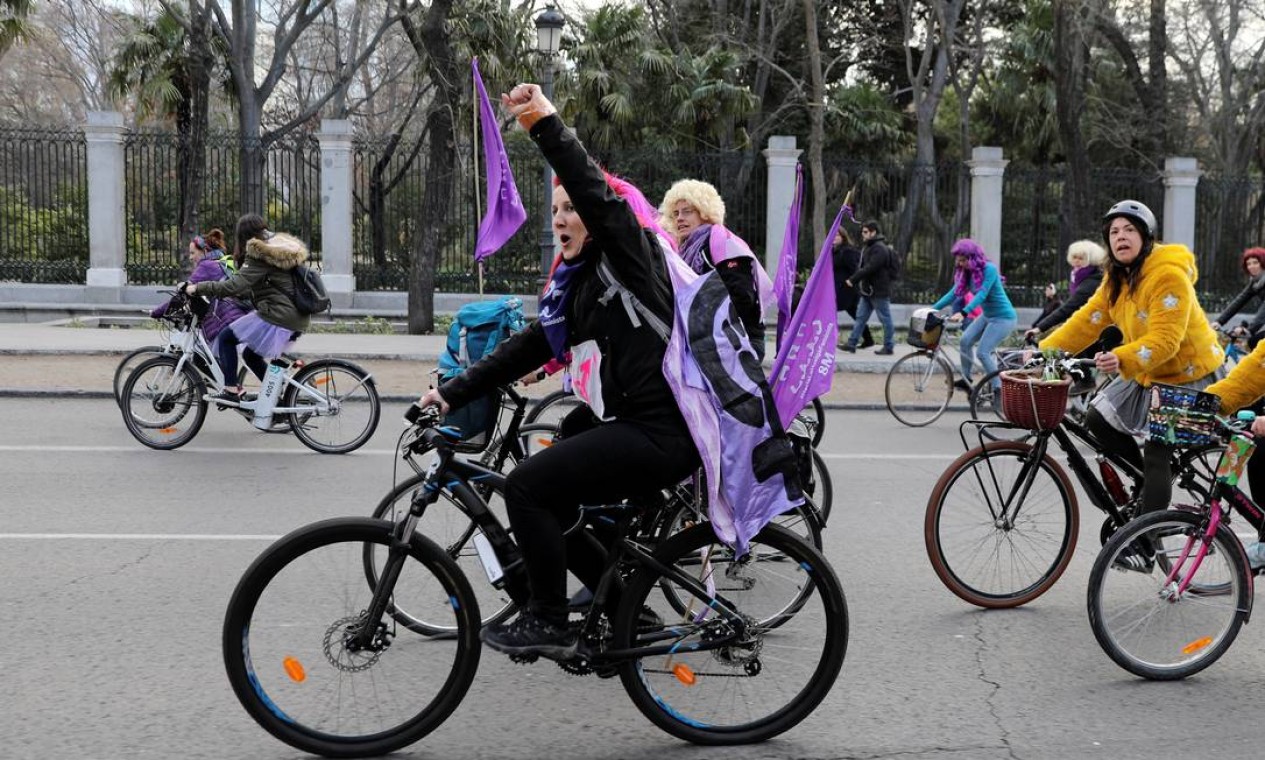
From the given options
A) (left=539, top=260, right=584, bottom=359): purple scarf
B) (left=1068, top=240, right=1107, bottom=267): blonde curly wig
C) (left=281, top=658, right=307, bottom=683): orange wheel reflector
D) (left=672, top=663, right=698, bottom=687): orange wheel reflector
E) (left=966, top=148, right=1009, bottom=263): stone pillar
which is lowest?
(left=672, top=663, right=698, bottom=687): orange wheel reflector

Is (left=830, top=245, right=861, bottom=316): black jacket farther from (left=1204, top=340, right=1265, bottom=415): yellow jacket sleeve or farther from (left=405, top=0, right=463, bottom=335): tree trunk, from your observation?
(left=1204, top=340, right=1265, bottom=415): yellow jacket sleeve

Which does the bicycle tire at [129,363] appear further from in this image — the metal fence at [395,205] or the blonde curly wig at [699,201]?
the metal fence at [395,205]

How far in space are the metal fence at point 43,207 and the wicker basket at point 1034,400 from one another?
1983 cm

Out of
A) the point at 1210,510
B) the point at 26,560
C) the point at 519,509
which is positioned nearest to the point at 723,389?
the point at 519,509

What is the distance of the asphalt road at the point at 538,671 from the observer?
14.4ft

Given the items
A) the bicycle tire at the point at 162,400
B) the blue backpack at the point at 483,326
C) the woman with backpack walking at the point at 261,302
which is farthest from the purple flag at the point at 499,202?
the bicycle tire at the point at 162,400

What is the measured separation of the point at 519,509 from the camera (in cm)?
414

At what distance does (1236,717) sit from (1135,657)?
1.49 feet

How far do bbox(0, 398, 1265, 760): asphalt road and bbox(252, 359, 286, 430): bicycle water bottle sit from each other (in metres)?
1.88

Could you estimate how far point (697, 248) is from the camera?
6.56 meters

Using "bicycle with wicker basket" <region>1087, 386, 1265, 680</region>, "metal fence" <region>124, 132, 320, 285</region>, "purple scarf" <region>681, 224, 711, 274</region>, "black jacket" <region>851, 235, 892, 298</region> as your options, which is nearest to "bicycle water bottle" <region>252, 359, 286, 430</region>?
"purple scarf" <region>681, 224, 711, 274</region>

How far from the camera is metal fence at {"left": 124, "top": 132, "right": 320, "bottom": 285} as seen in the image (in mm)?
22328

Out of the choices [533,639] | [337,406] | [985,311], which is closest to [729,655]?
[533,639]

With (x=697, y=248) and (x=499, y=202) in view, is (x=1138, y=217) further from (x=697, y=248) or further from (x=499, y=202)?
(x=499, y=202)
